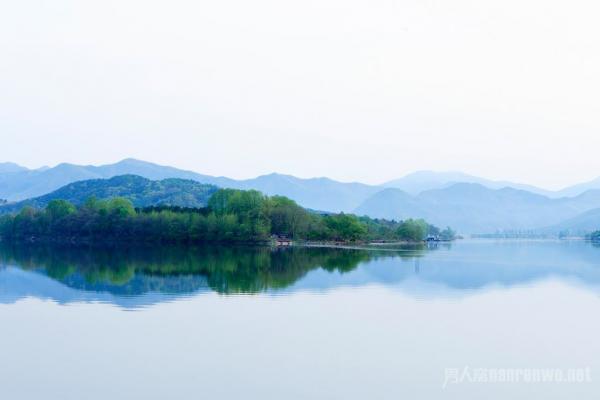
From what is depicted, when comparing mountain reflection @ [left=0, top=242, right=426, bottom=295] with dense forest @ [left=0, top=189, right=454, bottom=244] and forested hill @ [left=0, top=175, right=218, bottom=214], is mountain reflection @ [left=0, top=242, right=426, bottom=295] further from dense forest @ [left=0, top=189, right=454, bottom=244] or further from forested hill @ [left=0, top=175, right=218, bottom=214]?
forested hill @ [left=0, top=175, right=218, bottom=214]

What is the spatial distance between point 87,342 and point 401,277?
18.9m

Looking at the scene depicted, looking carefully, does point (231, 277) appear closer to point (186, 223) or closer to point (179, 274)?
point (179, 274)

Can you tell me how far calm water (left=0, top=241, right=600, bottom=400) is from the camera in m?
11.4

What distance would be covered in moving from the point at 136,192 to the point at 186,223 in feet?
269

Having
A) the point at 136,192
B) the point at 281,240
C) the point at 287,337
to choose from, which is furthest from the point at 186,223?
the point at 136,192

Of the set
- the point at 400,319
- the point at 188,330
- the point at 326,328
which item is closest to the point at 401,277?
the point at 400,319

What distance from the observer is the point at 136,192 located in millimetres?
149500

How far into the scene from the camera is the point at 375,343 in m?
14.9

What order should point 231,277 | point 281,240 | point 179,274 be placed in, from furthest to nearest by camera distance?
point 281,240, point 179,274, point 231,277

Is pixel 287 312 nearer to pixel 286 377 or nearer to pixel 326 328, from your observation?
pixel 326 328

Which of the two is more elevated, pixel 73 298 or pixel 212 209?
pixel 212 209

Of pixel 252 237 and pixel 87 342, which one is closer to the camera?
pixel 87 342

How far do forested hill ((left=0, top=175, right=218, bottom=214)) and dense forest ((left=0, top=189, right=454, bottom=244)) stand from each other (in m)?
52.3

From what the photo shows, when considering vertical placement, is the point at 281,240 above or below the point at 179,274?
above
